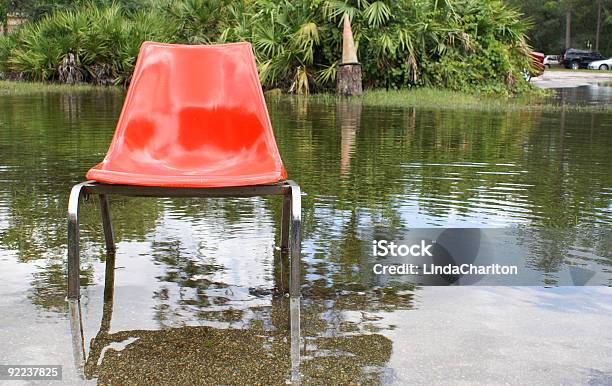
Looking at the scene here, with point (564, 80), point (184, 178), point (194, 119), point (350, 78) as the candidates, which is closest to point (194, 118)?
point (194, 119)

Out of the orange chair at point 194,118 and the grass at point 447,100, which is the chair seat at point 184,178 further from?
the grass at point 447,100

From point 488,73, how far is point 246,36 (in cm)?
550

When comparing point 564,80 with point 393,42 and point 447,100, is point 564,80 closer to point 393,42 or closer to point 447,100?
point 393,42

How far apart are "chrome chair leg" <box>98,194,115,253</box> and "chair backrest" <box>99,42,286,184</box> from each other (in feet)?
1.20

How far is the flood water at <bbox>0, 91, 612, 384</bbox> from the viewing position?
8.68 feet

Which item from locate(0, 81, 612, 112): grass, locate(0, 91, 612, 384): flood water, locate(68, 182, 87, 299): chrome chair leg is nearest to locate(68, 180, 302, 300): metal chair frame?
locate(68, 182, 87, 299): chrome chair leg

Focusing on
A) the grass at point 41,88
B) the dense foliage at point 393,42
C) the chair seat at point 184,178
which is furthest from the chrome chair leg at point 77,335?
the grass at point 41,88

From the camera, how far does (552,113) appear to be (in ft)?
43.0

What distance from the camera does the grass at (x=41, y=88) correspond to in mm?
18337

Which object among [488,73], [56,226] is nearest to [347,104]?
[488,73]

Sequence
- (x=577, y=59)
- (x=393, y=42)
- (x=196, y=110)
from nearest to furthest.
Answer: (x=196, y=110) → (x=393, y=42) → (x=577, y=59)

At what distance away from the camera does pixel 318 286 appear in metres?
3.49

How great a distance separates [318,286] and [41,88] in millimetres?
17542

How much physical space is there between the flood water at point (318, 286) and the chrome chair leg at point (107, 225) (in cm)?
7
